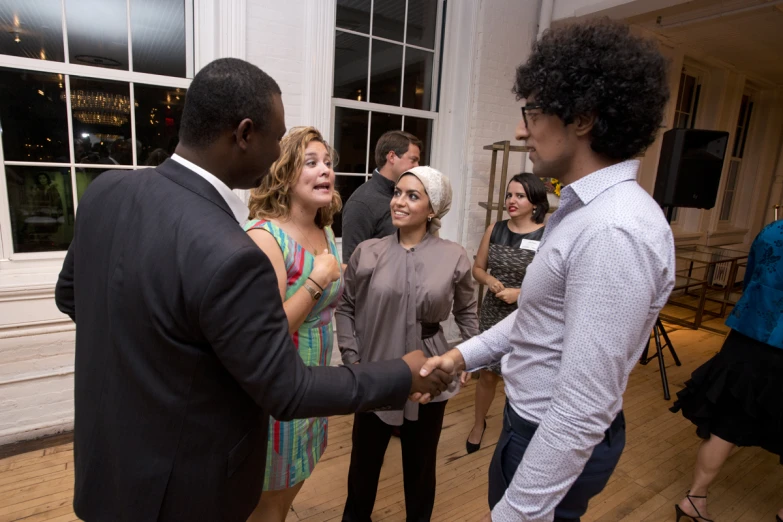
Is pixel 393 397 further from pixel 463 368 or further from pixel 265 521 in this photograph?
pixel 265 521

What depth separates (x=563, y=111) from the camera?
87cm

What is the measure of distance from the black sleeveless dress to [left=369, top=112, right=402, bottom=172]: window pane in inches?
54.3

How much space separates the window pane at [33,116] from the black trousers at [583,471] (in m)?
2.81

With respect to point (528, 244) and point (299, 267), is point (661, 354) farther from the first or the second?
point (299, 267)

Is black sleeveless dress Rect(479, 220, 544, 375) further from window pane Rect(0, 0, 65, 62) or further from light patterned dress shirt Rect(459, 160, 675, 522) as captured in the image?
window pane Rect(0, 0, 65, 62)

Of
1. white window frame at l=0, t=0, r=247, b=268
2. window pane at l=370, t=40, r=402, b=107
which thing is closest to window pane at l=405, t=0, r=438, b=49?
window pane at l=370, t=40, r=402, b=107

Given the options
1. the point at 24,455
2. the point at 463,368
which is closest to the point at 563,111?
the point at 463,368

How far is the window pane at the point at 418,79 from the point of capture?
3.74 meters

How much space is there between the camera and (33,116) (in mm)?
2416

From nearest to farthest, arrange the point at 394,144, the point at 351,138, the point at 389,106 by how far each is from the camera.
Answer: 1. the point at 394,144
2. the point at 351,138
3. the point at 389,106

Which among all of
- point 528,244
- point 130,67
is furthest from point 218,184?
point 130,67

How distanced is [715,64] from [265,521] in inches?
285

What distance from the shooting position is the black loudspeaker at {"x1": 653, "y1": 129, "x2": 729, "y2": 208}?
3.53 m

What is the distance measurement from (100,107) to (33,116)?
0.33 m
